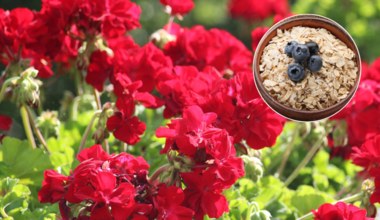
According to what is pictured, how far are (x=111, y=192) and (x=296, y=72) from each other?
0.38m

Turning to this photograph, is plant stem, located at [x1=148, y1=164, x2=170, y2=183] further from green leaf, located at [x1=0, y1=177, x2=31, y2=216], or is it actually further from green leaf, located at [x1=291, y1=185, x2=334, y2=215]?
green leaf, located at [x1=291, y1=185, x2=334, y2=215]

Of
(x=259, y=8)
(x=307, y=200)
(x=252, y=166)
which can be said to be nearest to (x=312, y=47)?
(x=252, y=166)

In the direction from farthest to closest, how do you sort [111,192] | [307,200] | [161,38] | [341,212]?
[161,38] < [307,200] < [341,212] < [111,192]

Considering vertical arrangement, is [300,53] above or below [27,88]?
above

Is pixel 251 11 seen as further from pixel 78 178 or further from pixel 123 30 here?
pixel 78 178

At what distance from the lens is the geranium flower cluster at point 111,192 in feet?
4.24

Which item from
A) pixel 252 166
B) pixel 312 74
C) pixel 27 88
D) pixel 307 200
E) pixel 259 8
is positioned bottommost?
pixel 259 8

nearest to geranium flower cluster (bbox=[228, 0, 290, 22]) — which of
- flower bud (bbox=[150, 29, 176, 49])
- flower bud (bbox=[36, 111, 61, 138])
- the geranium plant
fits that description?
the geranium plant

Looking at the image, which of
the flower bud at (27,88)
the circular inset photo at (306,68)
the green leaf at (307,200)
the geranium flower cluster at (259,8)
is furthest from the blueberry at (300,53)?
the geranium flower cluster at (259,8)

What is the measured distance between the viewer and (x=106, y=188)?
129 cm

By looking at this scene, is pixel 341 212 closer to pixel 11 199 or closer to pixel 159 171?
pixel 159 171

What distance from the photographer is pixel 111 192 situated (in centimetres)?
129

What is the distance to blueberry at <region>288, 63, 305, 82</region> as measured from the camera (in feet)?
4.64

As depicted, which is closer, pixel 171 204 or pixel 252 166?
pixel 171 204
